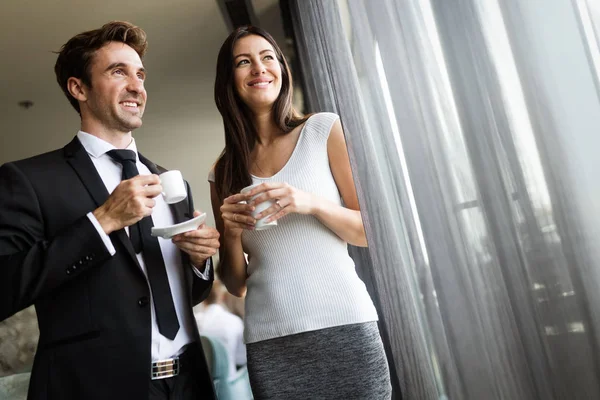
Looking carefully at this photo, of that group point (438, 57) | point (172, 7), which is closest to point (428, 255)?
point (438, 57)

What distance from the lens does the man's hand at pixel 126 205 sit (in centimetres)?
116

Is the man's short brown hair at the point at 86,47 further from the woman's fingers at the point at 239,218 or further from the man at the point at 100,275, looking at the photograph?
the woman's fingers at the point at 239,218

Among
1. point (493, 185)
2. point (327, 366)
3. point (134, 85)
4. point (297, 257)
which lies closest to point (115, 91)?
point (134, 85)

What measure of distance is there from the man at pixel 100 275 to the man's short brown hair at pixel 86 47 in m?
0.29

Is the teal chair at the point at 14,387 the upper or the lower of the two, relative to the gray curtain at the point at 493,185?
lower

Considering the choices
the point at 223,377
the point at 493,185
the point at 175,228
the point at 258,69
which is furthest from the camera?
the point at 223,377

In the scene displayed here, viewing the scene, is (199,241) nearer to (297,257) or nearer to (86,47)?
(297,257)

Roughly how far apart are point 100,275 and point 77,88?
65 centimetres

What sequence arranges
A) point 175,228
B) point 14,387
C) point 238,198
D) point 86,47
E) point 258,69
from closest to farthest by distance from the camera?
point 175,228 < point 238,198 < point 258,69 < point 86,47 < point 14,387

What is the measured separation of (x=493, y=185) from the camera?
0.67 m

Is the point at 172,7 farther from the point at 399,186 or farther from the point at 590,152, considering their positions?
the point at 590,152

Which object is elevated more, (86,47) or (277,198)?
(86,47)

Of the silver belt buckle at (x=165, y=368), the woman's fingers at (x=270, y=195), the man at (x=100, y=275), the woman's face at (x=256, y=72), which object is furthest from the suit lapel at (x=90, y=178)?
the woman's face at (x=256, y=72)

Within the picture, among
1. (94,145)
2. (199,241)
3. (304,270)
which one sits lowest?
(304,270)
